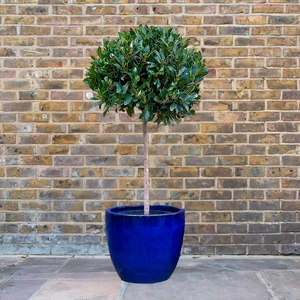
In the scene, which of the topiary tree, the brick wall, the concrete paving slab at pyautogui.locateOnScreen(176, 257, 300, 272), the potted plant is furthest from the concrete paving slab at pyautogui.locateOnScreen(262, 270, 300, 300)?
the topiary tree

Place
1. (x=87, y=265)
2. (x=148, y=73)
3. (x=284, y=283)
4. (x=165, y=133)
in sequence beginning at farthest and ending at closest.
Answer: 1. (x=165, y=133)
2. (x=87, y=265)
3. (x=284, y=283)
4. (x=148, y=73)

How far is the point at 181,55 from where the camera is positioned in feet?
11.1

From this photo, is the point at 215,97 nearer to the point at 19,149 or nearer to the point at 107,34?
the point at 107,34

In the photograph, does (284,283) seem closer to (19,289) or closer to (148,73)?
(148,73)

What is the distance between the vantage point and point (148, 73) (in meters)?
3.35

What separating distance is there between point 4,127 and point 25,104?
316mm

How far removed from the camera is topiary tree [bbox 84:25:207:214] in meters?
3.32

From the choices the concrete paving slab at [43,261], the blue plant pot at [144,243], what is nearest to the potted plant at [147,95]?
the blue plant pot at [144,243]

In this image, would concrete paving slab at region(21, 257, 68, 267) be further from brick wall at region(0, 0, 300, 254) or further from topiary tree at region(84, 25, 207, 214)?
topiary tree at region(84, 25, 207, 214)

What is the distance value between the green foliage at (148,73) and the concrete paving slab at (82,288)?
1355mm

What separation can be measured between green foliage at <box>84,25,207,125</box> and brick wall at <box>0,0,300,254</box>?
1.11 m

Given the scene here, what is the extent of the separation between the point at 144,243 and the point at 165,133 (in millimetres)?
1411

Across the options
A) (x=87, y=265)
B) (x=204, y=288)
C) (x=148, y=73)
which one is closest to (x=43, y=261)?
(x=87, y=265)

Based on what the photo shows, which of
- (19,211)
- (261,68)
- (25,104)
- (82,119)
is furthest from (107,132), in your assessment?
(261,68)
